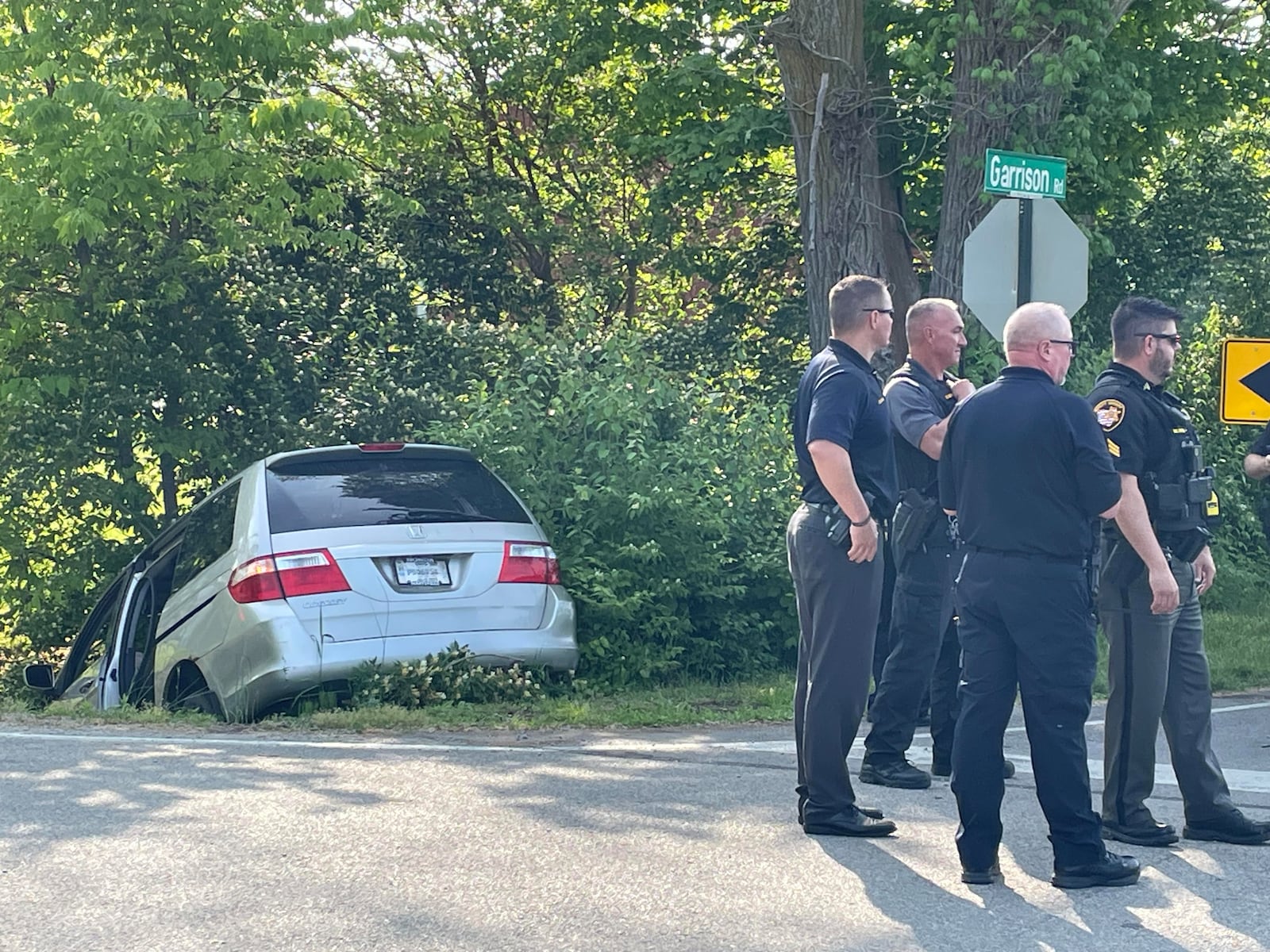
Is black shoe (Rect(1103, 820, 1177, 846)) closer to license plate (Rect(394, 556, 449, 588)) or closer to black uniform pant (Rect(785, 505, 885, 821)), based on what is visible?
black uniform pant (Rect(785, 505, 885, 821))

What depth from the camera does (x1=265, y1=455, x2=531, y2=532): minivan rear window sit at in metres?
8.89

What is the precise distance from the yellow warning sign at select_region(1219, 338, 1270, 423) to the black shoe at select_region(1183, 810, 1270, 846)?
562 centimetres

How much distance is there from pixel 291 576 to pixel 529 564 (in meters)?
1.27

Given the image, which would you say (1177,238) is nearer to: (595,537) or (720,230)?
(720,230)

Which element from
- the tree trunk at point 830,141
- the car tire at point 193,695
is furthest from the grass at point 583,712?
the tree trunk at point 830,141

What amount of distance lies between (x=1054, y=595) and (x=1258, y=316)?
13.9 meters

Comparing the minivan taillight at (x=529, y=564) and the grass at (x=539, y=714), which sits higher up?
the minivan taillight at (x=529, y=564)

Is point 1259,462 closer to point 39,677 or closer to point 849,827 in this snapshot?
point 849,827

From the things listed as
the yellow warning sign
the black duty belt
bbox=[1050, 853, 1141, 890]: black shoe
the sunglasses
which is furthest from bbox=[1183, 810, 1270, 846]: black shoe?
the yellow warning sign

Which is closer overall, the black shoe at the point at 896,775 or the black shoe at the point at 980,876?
the black shoe at the point at 980,876

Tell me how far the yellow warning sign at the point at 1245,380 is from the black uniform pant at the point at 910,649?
482 centimetres

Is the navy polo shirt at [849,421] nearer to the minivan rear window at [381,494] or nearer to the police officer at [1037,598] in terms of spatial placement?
the police officer at [1037,598]

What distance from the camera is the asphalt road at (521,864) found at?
4906 mm

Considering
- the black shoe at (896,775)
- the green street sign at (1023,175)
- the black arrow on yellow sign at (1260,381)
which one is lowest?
the black shoe at (896,775)
